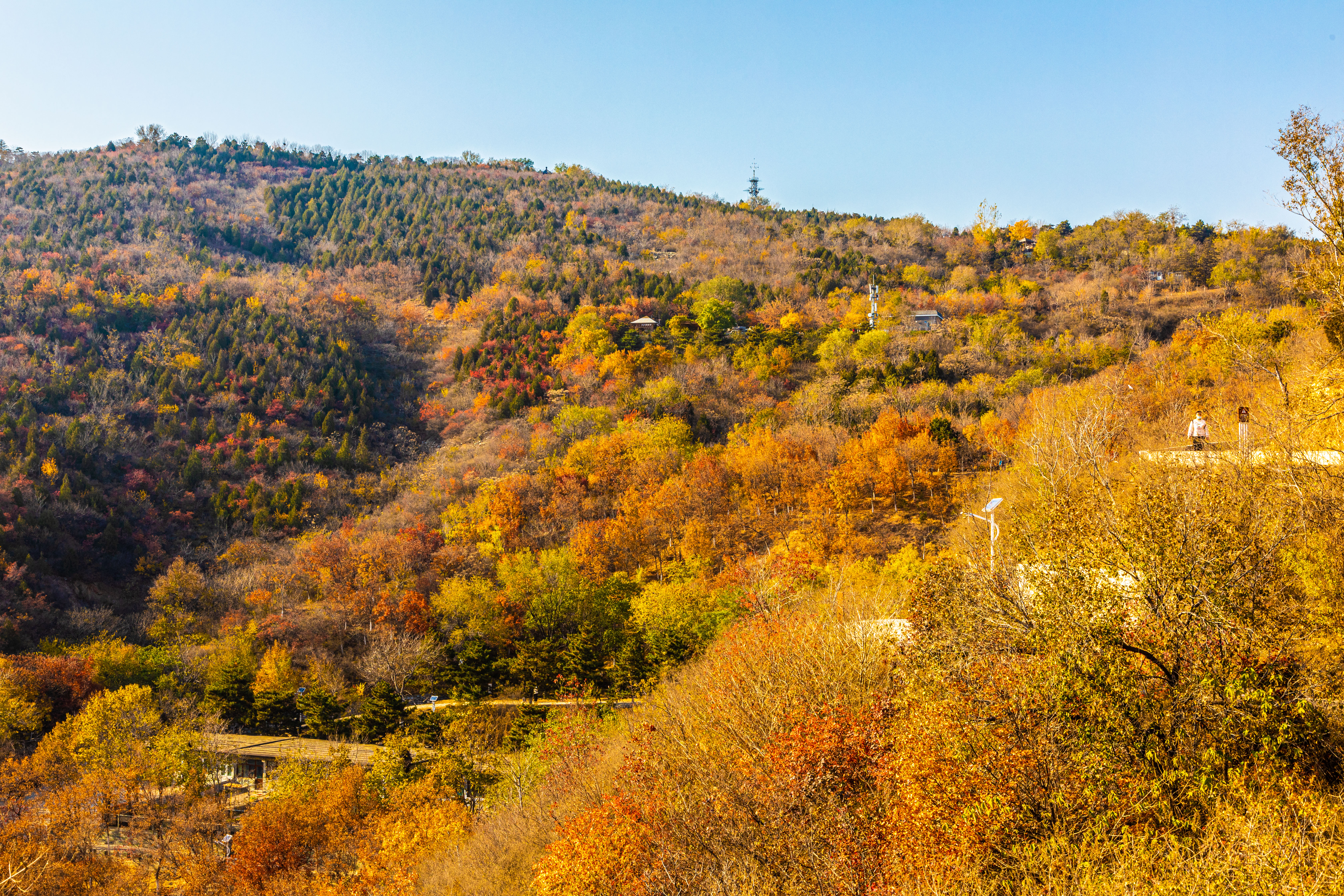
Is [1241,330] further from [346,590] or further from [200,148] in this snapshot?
[200,148]

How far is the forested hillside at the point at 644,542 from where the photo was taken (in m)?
10.0

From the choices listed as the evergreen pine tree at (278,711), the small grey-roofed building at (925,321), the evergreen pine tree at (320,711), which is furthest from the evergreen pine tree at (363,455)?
the small grey-roofed building at (925,321)

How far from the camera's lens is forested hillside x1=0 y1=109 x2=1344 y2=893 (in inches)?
395

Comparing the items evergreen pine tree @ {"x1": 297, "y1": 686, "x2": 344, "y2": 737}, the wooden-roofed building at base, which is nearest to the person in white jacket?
the wooden-roofed building at base

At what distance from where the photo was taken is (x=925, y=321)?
73188 mm

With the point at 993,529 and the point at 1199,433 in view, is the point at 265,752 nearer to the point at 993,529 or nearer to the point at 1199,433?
the point at 993,529

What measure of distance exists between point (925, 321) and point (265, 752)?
210 feet

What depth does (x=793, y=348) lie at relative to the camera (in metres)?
69.8

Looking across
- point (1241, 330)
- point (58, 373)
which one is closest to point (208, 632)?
point (58, 373)

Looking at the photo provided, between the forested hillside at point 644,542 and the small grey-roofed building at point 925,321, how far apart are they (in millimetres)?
870

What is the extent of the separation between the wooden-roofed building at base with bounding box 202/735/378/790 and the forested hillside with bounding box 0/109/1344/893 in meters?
1.10

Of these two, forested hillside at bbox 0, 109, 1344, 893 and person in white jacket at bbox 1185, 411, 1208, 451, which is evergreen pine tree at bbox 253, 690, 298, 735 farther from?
person in white jacket at bbox 1185, 411, 1208, 451

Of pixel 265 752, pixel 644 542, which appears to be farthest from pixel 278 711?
pixel 644 542

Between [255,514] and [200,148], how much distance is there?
375 ft
